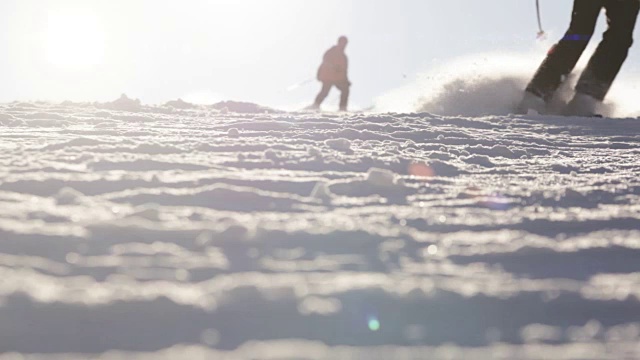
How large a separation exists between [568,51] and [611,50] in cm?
42

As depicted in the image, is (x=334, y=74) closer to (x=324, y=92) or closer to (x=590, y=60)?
(x=324, y=92)

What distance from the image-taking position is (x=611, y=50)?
6926mm

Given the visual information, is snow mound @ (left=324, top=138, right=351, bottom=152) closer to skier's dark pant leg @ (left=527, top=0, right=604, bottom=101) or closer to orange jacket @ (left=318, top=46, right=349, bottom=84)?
skier's dark pant leg @ (left=527, top=0, right=604, bottom=101)

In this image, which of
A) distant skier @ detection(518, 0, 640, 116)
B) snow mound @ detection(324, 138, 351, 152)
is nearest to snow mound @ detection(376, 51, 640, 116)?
distant skier @ detection(518, 0, 640, 116)

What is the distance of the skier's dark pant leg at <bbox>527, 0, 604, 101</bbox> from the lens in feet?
22.1

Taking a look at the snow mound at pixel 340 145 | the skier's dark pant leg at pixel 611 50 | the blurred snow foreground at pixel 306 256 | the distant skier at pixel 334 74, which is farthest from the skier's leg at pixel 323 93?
the blurred snow foreground at pixel 306 256

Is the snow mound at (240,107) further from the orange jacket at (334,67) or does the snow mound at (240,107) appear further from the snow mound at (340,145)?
the orange jacket at (334,67)

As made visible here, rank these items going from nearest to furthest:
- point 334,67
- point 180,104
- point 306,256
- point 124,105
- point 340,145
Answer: point 306,256, point 340,145, point 124,105, point 180,104, point 334,67

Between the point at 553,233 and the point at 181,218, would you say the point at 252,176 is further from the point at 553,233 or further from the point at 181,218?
the point at 553,233

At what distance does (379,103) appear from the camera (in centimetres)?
914

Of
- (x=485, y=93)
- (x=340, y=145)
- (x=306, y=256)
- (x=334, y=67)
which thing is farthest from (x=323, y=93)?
(x=306, y=256)

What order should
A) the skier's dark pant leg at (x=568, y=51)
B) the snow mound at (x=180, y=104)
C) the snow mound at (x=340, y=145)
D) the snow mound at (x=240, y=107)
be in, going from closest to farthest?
the snow mound at (x=340, y=145), the snow mound at (x=240, y=107), the skier's dark pant leg at (x=568, y=51), the snow mound at (x=180, y=104)

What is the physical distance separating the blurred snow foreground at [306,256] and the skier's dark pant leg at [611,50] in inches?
169

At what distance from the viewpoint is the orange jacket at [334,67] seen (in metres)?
11.3
